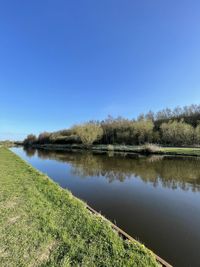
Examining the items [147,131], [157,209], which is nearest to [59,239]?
[157,209]

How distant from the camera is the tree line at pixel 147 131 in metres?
51.5

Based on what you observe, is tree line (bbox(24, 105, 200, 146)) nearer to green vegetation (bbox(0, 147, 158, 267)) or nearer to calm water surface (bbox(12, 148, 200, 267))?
calm water surface (bbox(12, 148, 200, 267))

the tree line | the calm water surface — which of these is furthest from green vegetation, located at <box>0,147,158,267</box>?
the tree line

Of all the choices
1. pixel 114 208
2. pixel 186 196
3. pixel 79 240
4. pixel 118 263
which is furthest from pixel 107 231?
pixel 186 196

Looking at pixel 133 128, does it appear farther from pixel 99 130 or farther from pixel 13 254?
pixel 13 254

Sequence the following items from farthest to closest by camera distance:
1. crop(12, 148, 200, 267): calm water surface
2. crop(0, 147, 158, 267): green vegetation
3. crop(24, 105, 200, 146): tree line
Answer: crop(24, 105, 200, 146): tree line, crop(12, 148, 200, 267): calm water surface, crop(0, 147, 158, 267): green vegetation

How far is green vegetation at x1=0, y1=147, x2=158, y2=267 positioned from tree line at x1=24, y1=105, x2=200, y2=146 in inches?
1936

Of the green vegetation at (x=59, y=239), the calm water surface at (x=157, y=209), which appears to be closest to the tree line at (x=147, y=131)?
the calm water surface at (x=157, y=209)

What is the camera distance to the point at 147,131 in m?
60.5

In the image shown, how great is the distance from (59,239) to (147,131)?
192 ft

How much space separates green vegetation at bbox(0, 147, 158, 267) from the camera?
3.61m

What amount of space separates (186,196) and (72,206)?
6.29 metres

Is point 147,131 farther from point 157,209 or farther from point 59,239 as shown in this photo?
point 59,239

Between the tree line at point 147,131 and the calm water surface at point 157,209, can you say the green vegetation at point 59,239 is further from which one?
the tree line at point 147,131
